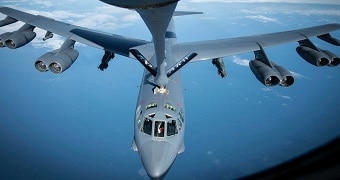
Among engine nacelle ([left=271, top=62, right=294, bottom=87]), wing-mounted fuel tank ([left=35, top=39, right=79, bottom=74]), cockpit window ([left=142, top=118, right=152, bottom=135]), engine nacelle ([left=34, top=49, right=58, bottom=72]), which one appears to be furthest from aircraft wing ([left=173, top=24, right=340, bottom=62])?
engine nacelle ([left=34, top=49, right=58, bottom=72])

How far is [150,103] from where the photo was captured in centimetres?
1194

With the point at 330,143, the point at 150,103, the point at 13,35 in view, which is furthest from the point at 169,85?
the point at 13,35

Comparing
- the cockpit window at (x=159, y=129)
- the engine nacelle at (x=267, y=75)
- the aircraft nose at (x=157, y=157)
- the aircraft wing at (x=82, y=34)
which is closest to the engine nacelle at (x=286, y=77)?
the engine nacelle at (x=267, y=75)

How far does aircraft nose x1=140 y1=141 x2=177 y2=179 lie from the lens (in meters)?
10.3

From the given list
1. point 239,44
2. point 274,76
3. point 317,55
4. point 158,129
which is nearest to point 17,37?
point 158,129

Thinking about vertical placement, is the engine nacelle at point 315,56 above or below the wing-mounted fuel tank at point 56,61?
above

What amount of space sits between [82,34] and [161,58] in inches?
487

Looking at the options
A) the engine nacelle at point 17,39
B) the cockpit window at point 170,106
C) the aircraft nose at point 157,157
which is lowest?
the aircraft nose at point 157,157

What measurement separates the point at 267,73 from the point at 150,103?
808 cm

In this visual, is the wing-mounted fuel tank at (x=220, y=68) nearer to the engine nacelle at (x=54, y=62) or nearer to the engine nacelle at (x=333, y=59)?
the engine nacelle at (x=333, y=59)

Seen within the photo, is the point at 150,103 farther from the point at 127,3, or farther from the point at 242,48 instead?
the point at 242,48

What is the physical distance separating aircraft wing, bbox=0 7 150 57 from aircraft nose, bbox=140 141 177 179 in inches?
349

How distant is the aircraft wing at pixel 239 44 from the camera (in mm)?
17781

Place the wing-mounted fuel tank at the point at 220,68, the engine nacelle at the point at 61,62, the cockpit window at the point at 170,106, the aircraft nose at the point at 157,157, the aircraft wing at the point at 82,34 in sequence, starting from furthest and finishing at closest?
the wing-mounted fuel tank at the point at 220,68, the aircraft wing at the point at 82,34, the engine nacelle at the point at 61,62, the cockpit window at the point at 170,106, the aircraft nose at the point at 157,157
